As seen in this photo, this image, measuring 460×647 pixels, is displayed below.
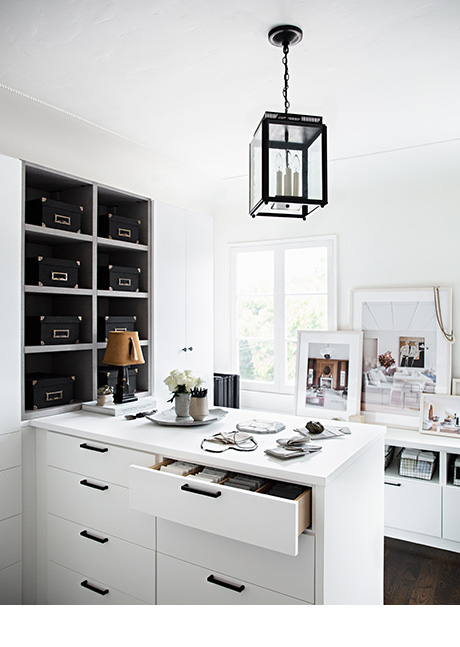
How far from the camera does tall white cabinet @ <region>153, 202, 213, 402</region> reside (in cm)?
306

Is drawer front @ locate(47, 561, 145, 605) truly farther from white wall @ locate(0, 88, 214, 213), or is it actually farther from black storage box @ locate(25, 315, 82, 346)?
white wall @ locate(0, 88, 214, 213)

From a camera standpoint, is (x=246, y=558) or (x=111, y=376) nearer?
(x=246, y=558)

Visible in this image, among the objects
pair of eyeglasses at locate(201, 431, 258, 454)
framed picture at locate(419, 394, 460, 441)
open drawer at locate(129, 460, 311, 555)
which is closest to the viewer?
open drawer at locate(129, 460, 311, 555)

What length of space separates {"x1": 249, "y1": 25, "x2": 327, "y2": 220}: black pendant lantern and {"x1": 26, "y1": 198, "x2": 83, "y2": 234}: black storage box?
4.03ft

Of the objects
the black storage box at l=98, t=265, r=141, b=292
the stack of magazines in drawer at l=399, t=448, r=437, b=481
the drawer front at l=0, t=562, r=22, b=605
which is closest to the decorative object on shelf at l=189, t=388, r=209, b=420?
the black storage box at l=98, t=265, r=141, b=292

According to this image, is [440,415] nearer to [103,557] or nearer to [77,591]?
[103,557]

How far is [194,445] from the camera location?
186 centimetres

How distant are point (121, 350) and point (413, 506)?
6.50 ft

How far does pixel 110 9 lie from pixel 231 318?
9.48 feet

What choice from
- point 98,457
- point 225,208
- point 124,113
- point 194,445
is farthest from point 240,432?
point 225,208

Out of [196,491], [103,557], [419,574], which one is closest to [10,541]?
[103,557]

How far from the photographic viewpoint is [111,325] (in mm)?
2787

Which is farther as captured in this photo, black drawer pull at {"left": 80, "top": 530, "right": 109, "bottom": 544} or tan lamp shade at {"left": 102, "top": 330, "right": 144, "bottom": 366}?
tan lamp shade at {"left": 102, "top": 330, "right": 144, "bottom": 366}

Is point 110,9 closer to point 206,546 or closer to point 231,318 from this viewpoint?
point 206,546
